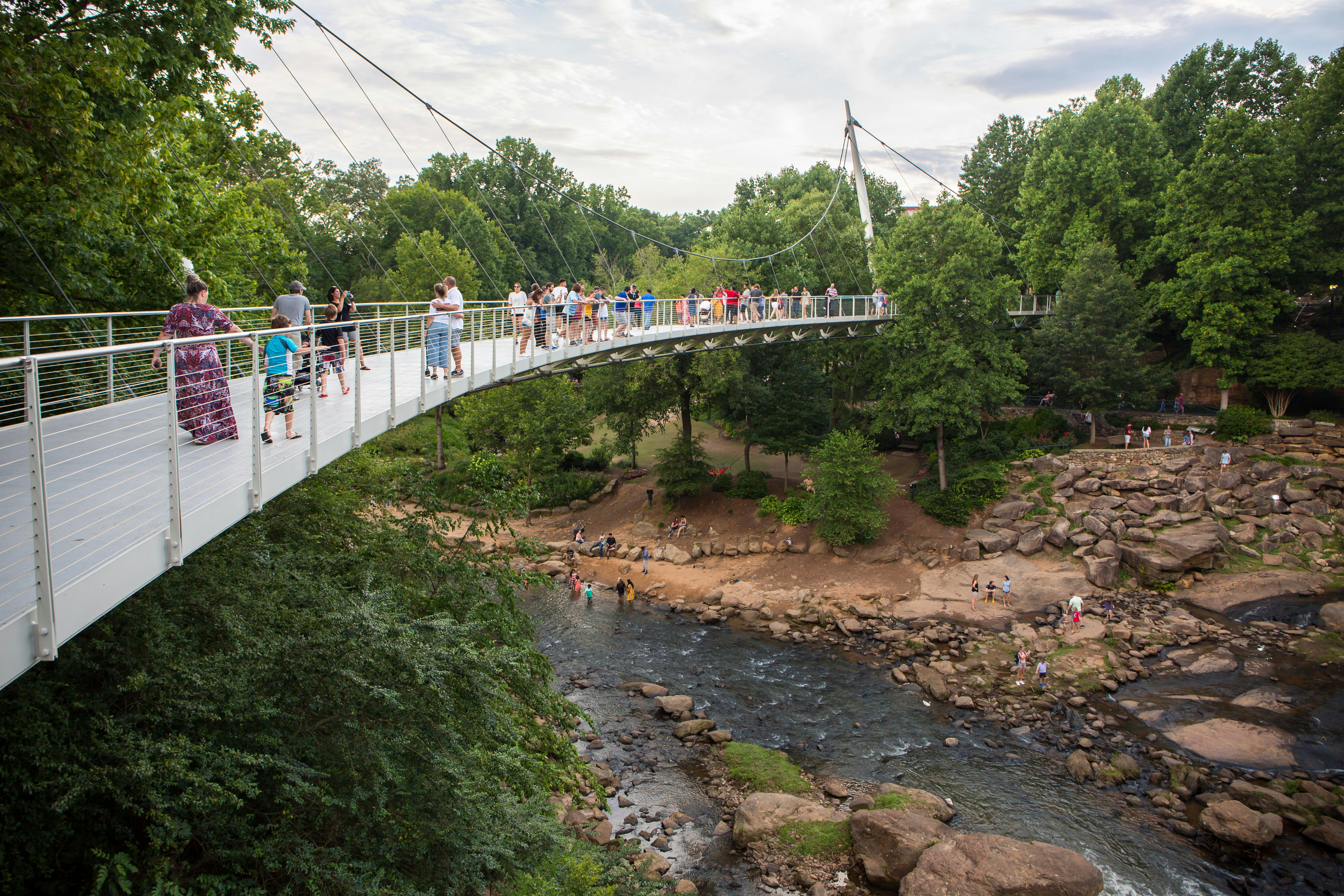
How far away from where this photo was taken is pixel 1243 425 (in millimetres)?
30219

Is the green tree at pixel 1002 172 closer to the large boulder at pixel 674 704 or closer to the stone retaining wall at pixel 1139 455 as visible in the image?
the stone retaining wall at pixel 1139 455

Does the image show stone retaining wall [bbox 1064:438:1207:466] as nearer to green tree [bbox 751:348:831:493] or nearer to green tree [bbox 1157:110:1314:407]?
green tree [bbox 1157:110:1314:407]

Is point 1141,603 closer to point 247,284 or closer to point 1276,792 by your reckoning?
point 1276,792

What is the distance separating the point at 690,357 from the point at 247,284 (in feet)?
54.4

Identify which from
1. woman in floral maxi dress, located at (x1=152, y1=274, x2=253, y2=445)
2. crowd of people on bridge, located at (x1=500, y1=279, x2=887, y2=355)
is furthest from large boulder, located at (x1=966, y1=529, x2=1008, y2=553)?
woman in floral maxi dress, located at (x1=152, y1=274, x2=253, y2=445)

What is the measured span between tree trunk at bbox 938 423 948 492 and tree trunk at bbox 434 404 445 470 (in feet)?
70.8

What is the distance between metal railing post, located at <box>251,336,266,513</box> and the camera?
20.1ft

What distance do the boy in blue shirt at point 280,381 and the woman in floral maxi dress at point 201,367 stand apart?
30 cm

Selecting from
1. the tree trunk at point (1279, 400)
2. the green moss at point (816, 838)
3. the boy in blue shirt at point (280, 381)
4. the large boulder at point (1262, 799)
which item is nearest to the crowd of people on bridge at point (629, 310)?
the boy in blue shirt at point (280, 381)

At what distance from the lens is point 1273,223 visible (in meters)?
31.6

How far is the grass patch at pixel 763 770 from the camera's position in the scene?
16.2 m

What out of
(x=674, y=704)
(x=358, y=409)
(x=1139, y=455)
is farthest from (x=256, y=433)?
(x=1139, y=455)

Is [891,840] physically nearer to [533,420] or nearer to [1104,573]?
[1104,573]

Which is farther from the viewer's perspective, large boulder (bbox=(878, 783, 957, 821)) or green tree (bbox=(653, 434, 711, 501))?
green tree (bbox=(653, 434, 711, 501))
